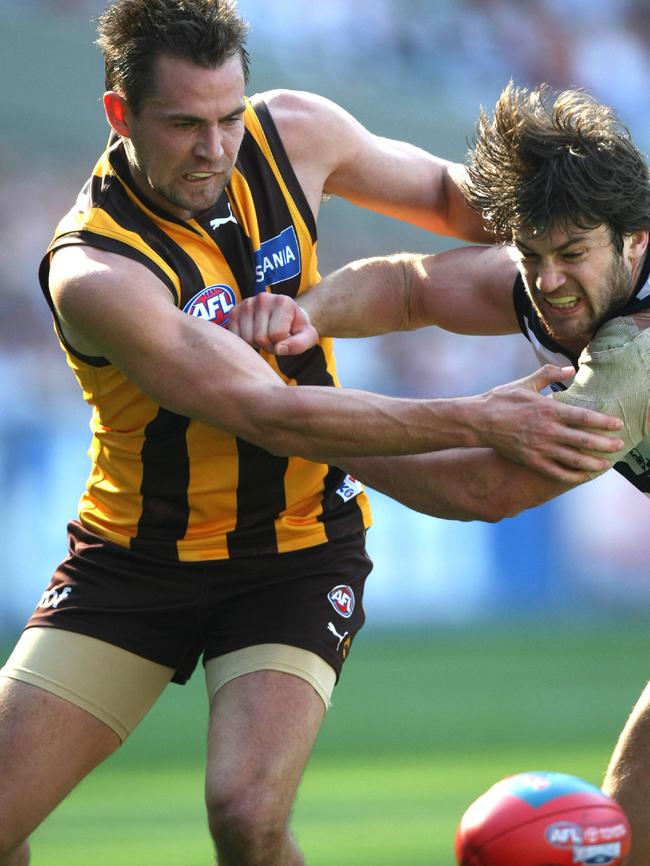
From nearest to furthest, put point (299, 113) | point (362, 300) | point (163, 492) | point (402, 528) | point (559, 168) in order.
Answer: point (559, 168), point (163, 492), point (299, 113), point (362, 300), point (402, 528)

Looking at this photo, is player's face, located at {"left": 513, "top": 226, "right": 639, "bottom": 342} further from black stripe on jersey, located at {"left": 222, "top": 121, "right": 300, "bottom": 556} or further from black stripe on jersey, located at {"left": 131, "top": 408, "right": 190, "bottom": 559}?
black stripe on jersey, located at {"left": 131, "top": 408, "right": 190, "bottom": 559}

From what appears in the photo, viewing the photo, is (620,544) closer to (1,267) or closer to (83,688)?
(1,267)

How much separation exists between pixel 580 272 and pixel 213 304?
1.15 meters

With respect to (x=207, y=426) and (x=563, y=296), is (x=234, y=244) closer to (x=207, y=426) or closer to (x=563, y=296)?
(x=207, y=426)

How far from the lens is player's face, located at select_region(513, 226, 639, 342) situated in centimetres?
→ 395

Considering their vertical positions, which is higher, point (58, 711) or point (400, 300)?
point (400, 300)

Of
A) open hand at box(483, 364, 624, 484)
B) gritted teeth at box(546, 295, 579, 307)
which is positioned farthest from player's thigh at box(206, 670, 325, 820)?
gritted teeth at box(546, 295, 579, 307)

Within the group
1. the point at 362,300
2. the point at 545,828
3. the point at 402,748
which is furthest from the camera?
the point at 402,748

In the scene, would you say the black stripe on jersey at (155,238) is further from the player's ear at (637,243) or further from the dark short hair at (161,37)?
the player's ear at (637,243)

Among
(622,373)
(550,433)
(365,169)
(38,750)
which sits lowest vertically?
(38,750)

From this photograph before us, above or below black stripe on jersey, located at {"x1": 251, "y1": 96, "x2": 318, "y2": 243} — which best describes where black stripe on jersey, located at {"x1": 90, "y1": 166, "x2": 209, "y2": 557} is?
below

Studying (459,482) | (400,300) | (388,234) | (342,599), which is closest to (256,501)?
(342,599)

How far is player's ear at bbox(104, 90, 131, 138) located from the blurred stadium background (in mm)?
3100

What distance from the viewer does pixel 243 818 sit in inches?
154
